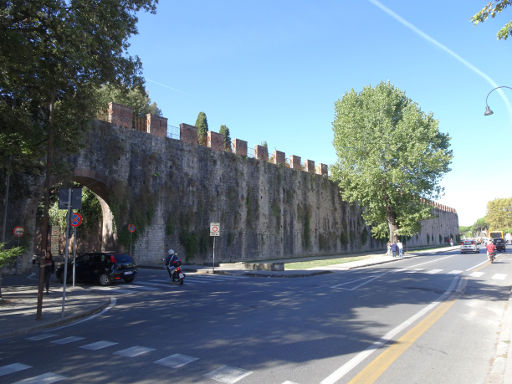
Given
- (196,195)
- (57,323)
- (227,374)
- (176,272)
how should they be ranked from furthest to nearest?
(196,195)
(176,272)
(57,323)
(227,374)

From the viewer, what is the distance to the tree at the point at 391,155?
113ft

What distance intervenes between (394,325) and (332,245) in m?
36.7

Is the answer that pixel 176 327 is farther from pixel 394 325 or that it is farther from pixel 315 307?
pixel 394 325

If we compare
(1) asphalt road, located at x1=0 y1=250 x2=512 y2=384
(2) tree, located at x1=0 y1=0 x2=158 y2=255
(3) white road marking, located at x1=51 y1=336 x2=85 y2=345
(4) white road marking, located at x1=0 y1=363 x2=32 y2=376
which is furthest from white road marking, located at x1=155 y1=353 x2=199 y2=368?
(2) tree, located at x1=0 y1=0 x2=158 y2=255

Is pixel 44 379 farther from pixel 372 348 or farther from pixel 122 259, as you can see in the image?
pixel 122 259

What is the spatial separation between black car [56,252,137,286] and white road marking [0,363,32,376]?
1047cm

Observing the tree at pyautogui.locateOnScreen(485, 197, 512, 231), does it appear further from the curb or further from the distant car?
the curb

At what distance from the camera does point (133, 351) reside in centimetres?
572

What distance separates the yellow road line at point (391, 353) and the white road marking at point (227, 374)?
1.36 metres

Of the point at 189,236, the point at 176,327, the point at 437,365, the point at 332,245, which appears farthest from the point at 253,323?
the point at 332,245

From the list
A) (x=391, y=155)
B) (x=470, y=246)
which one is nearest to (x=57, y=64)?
(x=391, y=155)

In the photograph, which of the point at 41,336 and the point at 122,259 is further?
the point at 122,259

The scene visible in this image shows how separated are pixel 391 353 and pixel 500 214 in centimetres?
13076

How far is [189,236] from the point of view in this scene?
1072 inches
